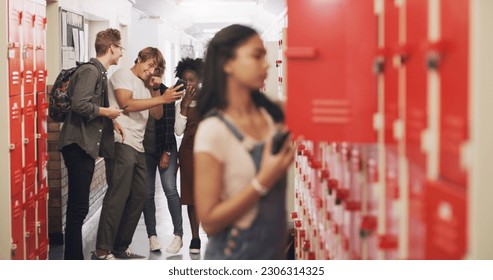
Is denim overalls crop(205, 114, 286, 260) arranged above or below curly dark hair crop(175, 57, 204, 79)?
below

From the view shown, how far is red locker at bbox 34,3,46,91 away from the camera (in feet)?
17.2

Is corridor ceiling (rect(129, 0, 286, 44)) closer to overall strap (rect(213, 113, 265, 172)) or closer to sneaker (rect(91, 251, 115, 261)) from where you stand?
sneaker (rect(91, 251, 115, 261))

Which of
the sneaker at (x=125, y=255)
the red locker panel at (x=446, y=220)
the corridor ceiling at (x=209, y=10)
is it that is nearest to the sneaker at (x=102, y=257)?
the sneaker at (x=125, y=255)

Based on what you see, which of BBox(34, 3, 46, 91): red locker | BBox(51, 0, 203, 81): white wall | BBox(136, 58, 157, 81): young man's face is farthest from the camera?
BBox(51, 0, 203, 81): white wall

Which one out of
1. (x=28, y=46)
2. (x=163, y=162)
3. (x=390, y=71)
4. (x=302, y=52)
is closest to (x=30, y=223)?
(x=28, y=46)

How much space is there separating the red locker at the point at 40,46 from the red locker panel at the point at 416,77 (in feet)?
11.7

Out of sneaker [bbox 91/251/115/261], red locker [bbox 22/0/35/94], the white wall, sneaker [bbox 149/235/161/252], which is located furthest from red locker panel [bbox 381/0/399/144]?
the white wall

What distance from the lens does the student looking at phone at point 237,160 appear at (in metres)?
2.28

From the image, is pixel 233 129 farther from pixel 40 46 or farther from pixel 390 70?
pixel 40 46

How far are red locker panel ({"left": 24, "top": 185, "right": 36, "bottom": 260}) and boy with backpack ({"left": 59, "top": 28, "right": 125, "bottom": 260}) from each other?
24 cm

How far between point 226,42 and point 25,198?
2.94 meters

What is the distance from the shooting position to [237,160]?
2.32m
